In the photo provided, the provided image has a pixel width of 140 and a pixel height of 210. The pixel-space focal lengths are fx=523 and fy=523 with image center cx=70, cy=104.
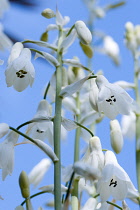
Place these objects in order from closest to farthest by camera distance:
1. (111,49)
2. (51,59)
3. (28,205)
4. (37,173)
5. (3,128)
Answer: (28,205), (3,128), (51,59), (37,173), (111,49)

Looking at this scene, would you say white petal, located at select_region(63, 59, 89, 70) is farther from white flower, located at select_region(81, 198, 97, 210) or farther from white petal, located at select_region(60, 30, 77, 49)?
white flower, located at select_region(81, 198, 97, 210)

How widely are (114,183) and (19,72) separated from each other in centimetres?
35

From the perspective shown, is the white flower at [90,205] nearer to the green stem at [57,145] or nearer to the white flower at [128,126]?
the green stem at [57,145]

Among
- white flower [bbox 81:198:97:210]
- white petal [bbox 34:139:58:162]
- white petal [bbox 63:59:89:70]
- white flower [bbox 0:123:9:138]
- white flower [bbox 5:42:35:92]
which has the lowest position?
white flower [bbox 81:198:97:210]

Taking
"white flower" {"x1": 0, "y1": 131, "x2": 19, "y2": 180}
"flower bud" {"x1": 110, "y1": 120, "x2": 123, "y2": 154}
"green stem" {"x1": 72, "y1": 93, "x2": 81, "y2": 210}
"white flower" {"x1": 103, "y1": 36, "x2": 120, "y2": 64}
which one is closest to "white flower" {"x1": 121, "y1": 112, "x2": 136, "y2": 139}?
"green stem" {"x1": 72, "y1": 93, "x2": 81, "y2": 210}

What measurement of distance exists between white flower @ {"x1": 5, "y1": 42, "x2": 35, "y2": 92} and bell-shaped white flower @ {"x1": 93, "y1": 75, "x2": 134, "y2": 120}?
6.7 inches

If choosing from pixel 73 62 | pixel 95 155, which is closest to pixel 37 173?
pixel 73 62

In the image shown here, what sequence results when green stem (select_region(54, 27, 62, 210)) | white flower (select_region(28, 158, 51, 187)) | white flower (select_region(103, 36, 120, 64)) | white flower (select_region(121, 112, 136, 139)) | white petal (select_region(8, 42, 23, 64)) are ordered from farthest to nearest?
1. white flower (select_region(103, 36, 120, 64))
2. white flower (select_region(121, 112, 136, 139))
3. white flower (select_region(28, 158, 51, 187))
4. white petal (select_region(8, 42, 23, 64))
5. green stem (select_region(54, 27, 62, 210))

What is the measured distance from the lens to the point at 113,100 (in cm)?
126

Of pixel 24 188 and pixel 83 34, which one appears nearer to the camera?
pixel 24 188

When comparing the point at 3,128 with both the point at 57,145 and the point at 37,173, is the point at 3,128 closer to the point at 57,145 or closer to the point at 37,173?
Answer: the point at 57,145

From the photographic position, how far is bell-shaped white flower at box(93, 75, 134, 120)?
1255 mm

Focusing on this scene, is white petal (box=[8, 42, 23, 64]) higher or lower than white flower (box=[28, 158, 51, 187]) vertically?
higher

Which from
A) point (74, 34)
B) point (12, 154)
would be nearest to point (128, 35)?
point (74, 34)
